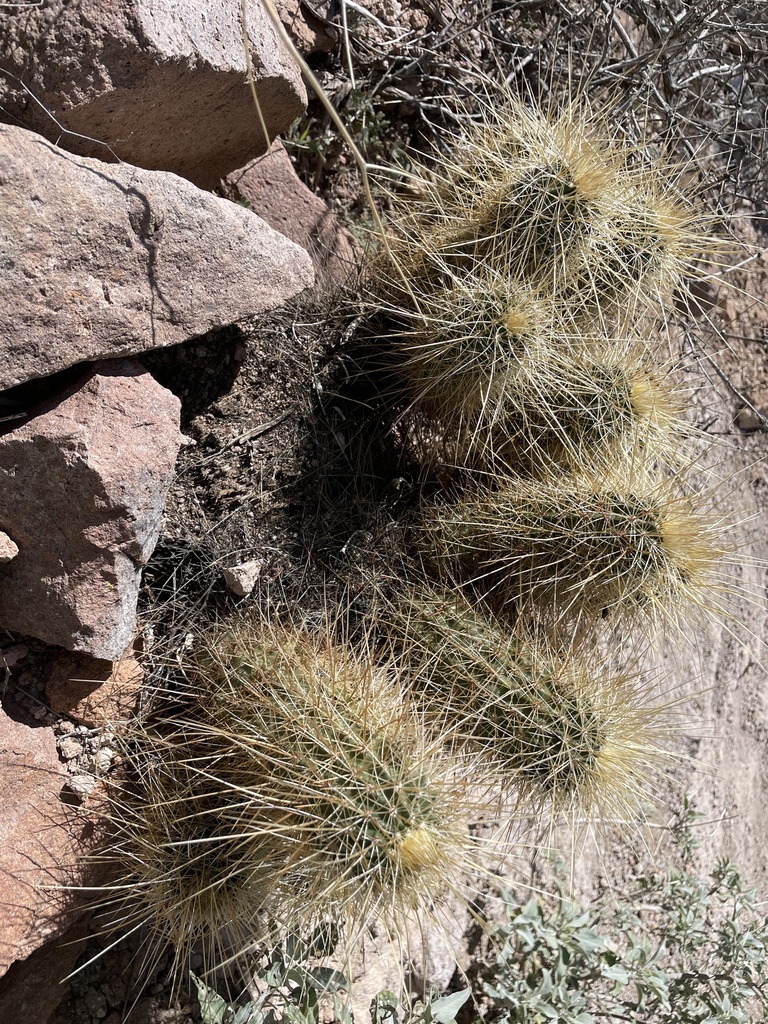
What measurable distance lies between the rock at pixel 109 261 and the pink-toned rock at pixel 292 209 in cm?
51

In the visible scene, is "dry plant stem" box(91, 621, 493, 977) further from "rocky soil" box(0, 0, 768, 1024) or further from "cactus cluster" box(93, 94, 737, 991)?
"rocky soil" box(0, 0, 768, 1024)

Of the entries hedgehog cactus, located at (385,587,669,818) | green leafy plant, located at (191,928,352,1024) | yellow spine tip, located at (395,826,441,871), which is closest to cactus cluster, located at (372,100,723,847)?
hedgehog cactus, located at (385,587,669,818)

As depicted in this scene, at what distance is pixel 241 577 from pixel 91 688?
18.6 inches

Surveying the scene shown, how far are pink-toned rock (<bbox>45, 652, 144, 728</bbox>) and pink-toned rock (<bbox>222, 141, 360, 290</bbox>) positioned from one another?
1308 mm

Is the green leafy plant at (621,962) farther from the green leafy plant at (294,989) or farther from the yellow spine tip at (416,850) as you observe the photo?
the yellow spine tip at (416,850)

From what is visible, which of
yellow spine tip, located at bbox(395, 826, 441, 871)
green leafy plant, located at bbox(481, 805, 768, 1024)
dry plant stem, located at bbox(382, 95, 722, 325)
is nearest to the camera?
yellow spine tip, located at bbox(395, 826, 441, 871)

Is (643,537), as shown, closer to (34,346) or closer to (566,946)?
(566,946)

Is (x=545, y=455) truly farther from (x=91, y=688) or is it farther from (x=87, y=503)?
(x=91, y=688)

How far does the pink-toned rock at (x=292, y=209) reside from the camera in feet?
8.31

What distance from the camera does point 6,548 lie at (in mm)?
1786

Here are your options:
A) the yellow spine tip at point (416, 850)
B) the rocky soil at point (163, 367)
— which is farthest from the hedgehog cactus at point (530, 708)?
A: the yellow spine tip at point (416, 850)

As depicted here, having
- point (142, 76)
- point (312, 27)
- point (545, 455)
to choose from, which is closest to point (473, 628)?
point (545, 455)

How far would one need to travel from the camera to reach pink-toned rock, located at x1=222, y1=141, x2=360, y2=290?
→ 253 cm

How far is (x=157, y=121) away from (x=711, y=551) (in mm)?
1797
